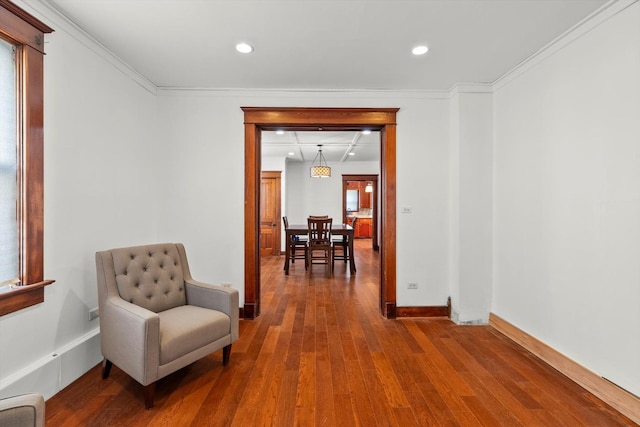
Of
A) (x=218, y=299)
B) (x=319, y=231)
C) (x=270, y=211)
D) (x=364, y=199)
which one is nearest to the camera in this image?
(x=218, y=299)

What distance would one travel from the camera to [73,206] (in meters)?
2.04

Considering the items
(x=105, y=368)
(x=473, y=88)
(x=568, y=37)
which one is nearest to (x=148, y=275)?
(x=105, y=368)

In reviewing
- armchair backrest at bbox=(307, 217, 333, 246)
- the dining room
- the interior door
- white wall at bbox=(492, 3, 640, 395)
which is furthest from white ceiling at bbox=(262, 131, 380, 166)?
white wall at bbox=(492, 3, 640, 395)

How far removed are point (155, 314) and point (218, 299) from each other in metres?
0.55

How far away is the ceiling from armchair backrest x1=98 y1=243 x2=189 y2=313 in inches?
65.0

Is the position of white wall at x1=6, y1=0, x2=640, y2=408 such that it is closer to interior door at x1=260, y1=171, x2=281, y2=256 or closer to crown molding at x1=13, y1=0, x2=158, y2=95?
crown molding at x1=13, y1=0, x2=158, y2=95

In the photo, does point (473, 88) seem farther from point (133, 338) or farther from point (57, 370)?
point (57, 370)

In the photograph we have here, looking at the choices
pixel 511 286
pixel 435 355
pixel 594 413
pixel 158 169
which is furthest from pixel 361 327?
pixel 158 169

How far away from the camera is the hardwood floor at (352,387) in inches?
64.2

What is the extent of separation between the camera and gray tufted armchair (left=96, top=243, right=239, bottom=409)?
168 cm

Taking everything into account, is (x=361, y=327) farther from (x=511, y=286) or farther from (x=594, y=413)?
(x=594, y=413)

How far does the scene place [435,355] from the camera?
2.34m

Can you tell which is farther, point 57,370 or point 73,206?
point 73,206

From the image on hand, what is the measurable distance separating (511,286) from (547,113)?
5.21 feet
